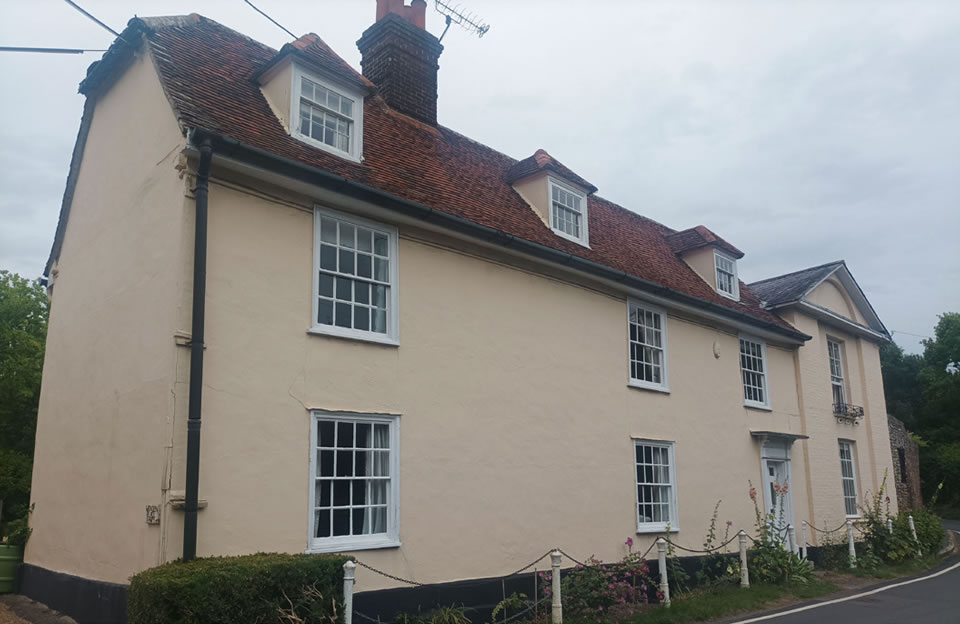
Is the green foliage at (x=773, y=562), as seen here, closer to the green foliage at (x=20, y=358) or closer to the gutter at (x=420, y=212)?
the gutter at (x=420, y=212)


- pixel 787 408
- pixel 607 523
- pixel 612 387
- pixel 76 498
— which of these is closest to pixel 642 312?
pixel 612 387

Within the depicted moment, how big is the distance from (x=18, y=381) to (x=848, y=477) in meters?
24.3

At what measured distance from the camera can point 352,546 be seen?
31.5 ft

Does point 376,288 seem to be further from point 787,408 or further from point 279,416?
point 787,408

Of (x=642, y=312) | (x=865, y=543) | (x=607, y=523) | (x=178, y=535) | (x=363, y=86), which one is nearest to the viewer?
(x=178, y=535)

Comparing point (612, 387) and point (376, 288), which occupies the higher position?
point (376, 288)

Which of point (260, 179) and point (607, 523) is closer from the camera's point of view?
point (260, 179)

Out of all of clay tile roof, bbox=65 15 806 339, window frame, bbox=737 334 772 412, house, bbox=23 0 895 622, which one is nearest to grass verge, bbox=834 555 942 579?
house, bbox=23 0 895 622

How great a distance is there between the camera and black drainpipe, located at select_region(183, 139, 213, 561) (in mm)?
8133

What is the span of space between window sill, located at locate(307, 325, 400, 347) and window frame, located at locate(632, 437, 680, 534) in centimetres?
589

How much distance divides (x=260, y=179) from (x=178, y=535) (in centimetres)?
432

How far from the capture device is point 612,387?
14.1 metres

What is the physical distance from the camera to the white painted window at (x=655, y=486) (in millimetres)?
14312

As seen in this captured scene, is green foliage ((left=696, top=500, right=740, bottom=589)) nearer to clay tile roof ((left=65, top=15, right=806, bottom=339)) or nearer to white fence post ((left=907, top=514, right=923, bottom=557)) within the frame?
clay tile roof ((left=65, top=15, right=806, bottom=339))
